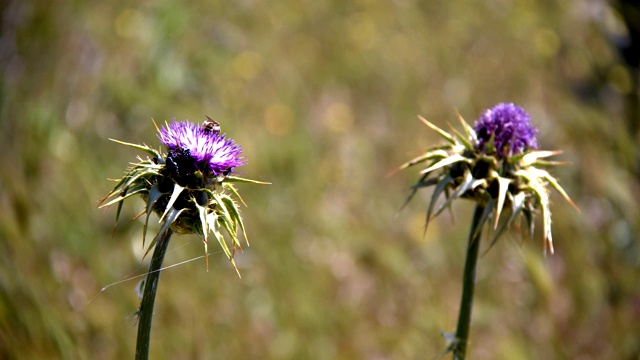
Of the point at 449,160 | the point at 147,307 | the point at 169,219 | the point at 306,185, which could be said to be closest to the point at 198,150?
the point at 169,219

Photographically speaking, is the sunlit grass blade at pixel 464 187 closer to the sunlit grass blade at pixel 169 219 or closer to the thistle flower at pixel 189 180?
the thistle flower at pixel 189 180

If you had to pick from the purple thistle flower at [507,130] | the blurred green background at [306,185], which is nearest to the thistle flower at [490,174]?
the purple thistle flower at [507,130]

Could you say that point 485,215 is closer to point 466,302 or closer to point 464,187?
point 464,187

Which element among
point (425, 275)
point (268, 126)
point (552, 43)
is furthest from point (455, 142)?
point (552, 43)

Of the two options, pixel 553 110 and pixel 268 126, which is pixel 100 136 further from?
pixel 553 110

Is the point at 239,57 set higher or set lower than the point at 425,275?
higher

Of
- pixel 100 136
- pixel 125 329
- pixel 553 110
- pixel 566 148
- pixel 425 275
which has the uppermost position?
pixel 553 110
